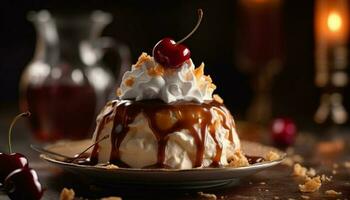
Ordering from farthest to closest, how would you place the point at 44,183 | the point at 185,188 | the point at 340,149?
the point at 340,149 → the point at 44,183 → the point at 185,188

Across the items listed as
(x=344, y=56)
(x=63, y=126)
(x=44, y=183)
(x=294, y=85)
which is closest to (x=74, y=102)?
(x=63, y=126)

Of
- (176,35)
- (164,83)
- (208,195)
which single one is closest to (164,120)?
(164,83)

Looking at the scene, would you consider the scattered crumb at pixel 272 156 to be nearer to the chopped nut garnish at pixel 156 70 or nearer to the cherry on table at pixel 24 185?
the chopped nut garnish at pixel 156 70

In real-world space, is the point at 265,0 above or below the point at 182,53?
above

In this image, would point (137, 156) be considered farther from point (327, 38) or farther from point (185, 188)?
point (327, 38)

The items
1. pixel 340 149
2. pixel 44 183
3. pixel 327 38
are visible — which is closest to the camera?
pixel 44 183

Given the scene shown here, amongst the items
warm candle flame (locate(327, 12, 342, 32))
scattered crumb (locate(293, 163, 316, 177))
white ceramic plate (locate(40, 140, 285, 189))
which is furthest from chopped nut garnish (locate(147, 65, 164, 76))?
warm candle flame (locate(327, 12, 342, 32))

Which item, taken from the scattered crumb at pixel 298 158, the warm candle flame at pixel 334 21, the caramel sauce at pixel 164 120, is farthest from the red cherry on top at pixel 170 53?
the warm candle flame at pixel 334 21
